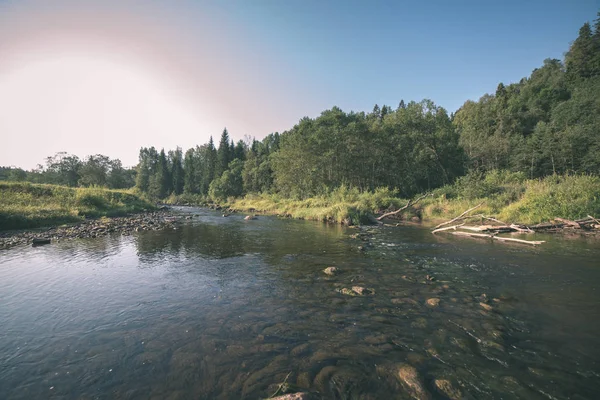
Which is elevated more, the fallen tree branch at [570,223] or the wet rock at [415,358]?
the fallen tree branch at [570,223]

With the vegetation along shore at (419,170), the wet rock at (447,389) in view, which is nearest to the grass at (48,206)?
the vegetation along shore at (419,170)

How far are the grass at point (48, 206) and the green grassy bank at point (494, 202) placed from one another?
74.0 ft

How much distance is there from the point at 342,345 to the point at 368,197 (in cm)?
2707

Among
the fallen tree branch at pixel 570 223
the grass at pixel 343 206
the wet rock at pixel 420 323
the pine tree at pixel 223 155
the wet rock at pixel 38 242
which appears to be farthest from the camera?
the pine tree at pixel 223 155

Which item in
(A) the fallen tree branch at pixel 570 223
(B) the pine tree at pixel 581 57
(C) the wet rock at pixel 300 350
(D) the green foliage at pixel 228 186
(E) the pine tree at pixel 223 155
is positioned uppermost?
(B) the pine tree at pixel 581 57

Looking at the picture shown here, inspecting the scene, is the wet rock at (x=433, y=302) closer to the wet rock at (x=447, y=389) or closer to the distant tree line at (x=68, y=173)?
the wet rock at (x=447, y=389)

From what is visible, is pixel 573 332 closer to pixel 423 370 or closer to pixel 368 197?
pixel 423 370

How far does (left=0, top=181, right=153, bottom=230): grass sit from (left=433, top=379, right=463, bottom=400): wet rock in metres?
27.9

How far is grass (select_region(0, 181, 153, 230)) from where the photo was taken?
19.3 meters

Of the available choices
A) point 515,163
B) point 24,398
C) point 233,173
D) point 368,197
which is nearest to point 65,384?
point 24,398

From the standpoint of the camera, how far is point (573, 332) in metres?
5.30

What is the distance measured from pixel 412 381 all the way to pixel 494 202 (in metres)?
25.6

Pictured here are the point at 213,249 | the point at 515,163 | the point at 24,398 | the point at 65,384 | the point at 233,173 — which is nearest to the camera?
the point at 24,398

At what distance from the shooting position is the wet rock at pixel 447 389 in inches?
144
